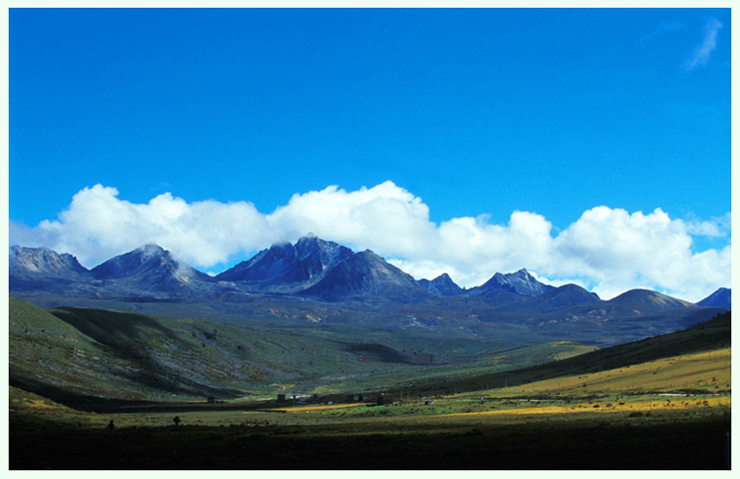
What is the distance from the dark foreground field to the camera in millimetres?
29828

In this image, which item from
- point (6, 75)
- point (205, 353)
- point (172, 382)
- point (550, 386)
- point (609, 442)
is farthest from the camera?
point (205, 353)

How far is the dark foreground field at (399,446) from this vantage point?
29.8m

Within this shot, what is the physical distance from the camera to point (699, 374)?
7500 centimetres

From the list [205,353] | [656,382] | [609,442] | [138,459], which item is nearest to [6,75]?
[138,459]

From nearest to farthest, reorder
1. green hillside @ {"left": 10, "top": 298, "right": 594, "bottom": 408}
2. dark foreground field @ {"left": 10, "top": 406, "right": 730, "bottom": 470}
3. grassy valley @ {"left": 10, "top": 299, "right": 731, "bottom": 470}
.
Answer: dark foreground field @ {"left": 10, "top": 406, "right": 730, "bottom": 470}, grassy valley @ {"left": 10, "top": 299, "right": 731, "bottom": 470}, green hillside @ {"left": 10, "top": 298, "right": 594, "bottom": 408}

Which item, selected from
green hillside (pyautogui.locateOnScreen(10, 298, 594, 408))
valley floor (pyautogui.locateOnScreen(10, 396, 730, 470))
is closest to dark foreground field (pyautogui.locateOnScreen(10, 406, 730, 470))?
valley floor (pyautogui.locateOnScreen(10, 396, 730, 470))

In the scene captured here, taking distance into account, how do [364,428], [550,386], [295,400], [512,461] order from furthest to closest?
[295,400]
[550,386]
[364,428]
[512,461]

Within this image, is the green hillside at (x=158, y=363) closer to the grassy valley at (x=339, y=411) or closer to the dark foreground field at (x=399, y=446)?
the grassy valley at (x=339, y=411)

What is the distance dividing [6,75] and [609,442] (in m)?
33.4

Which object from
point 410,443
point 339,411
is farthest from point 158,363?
point 410,443

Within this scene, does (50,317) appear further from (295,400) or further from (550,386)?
(550,386)

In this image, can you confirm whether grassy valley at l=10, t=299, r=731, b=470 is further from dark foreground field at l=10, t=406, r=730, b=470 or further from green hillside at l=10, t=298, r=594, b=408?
green hillside at l=10, t=298, r=594, b=408

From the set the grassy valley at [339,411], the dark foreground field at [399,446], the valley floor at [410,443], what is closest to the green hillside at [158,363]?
the grassy valley at [339,411]

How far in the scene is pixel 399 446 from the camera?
119ft
